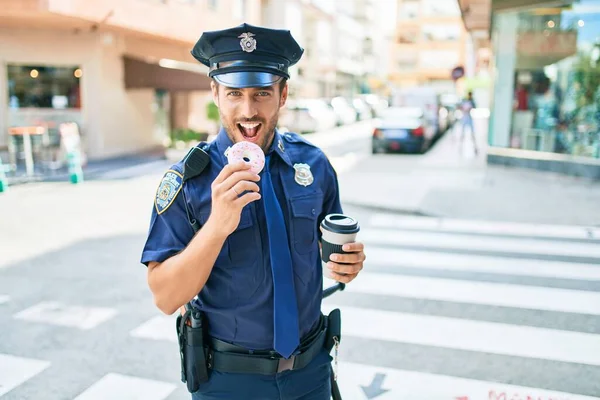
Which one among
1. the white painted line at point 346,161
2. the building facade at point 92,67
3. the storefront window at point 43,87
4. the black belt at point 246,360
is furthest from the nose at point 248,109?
the storefront window at point 43,87

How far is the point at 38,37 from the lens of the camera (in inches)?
678

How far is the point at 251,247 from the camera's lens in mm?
1943

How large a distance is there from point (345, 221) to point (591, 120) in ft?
46.8

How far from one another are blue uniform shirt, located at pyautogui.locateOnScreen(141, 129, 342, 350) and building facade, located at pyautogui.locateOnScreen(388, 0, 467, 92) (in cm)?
6918

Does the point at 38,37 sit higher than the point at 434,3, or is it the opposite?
the point at 434,3

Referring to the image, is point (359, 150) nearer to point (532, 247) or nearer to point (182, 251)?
point (532, 247)

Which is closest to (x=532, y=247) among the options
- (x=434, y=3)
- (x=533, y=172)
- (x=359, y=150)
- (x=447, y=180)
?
(x=447, y=180)

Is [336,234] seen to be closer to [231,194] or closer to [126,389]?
[231,194]

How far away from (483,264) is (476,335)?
2.29 m

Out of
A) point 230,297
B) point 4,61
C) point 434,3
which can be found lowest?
point 230,297

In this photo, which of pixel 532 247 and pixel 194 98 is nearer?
pixel 532 247

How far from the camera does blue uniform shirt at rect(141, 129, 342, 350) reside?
6.19ft

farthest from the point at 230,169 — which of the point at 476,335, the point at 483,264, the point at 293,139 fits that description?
the point at 483,264


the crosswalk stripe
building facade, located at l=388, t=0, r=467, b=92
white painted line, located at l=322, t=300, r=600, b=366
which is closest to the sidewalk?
the crosswalk stripe
